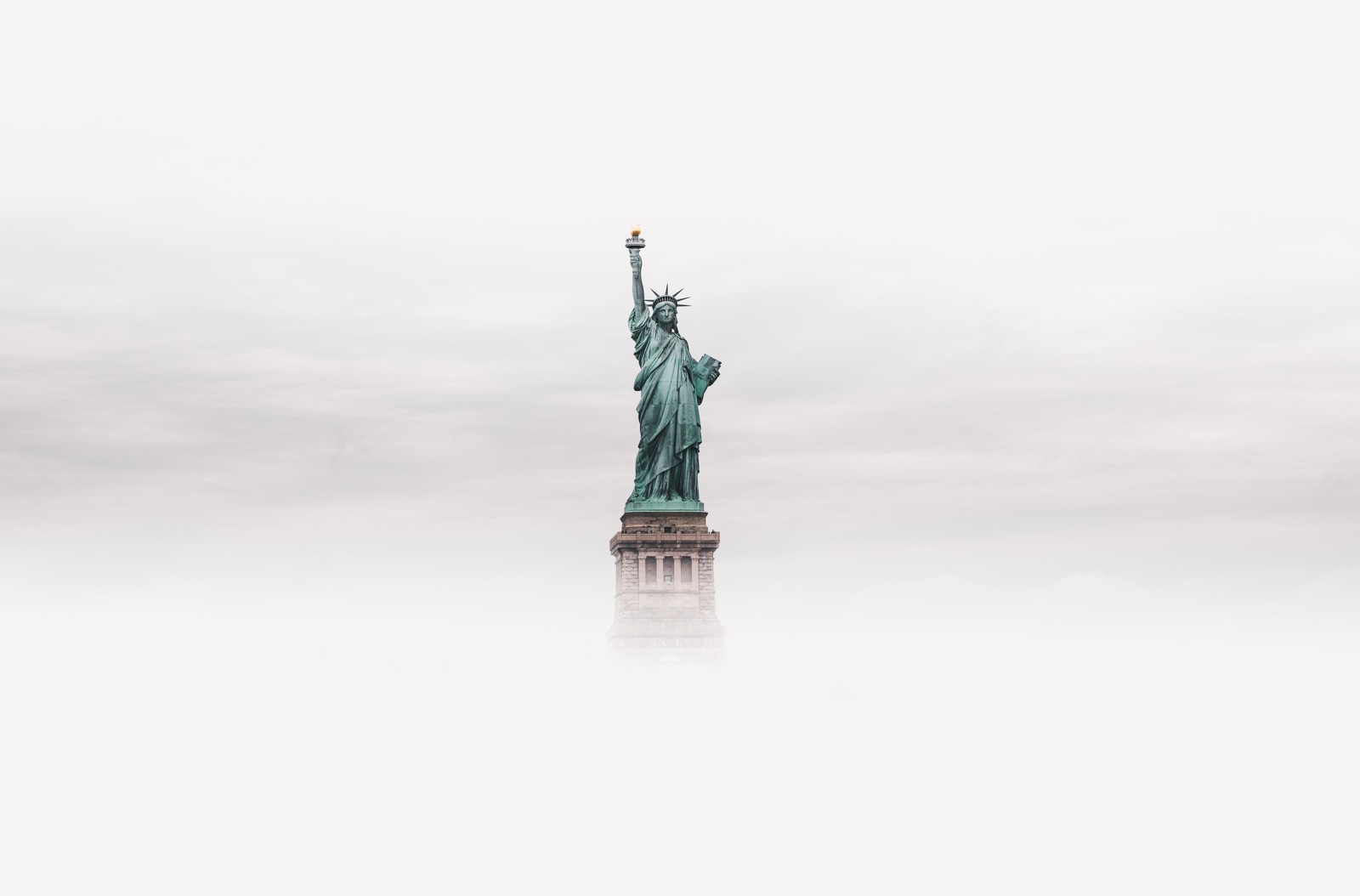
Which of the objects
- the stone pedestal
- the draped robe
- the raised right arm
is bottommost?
the stone pedestal

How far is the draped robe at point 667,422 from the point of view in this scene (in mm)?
95438

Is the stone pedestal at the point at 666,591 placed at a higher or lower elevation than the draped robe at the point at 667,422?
lower

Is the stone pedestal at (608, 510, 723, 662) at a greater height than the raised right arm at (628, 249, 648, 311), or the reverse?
the raised right arm at (628, 249, 648, 311)

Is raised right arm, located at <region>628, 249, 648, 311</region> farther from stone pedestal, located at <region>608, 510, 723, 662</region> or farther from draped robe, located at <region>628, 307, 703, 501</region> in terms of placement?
stone pedestal, located at <region>608, 510, 723, 662</region>

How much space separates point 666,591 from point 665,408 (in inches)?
325

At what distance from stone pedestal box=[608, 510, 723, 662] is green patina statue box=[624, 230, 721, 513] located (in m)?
1.11

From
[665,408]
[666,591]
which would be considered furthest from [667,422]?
[666,591]

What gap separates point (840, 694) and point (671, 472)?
507 inches

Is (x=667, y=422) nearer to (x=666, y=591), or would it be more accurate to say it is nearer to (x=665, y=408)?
(x=665, y=408)

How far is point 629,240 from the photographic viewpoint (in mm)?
95438

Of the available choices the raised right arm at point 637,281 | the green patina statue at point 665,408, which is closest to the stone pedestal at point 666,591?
the green patina statue at point 665,408

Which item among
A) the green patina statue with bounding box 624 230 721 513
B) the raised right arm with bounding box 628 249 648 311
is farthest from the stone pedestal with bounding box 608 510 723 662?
the raised right arm with bounding box 628 249 648 311

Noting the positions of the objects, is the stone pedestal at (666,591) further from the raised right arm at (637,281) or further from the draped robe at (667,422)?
the raised right arm at (637,281)

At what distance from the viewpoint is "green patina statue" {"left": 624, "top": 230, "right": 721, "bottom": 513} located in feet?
313
